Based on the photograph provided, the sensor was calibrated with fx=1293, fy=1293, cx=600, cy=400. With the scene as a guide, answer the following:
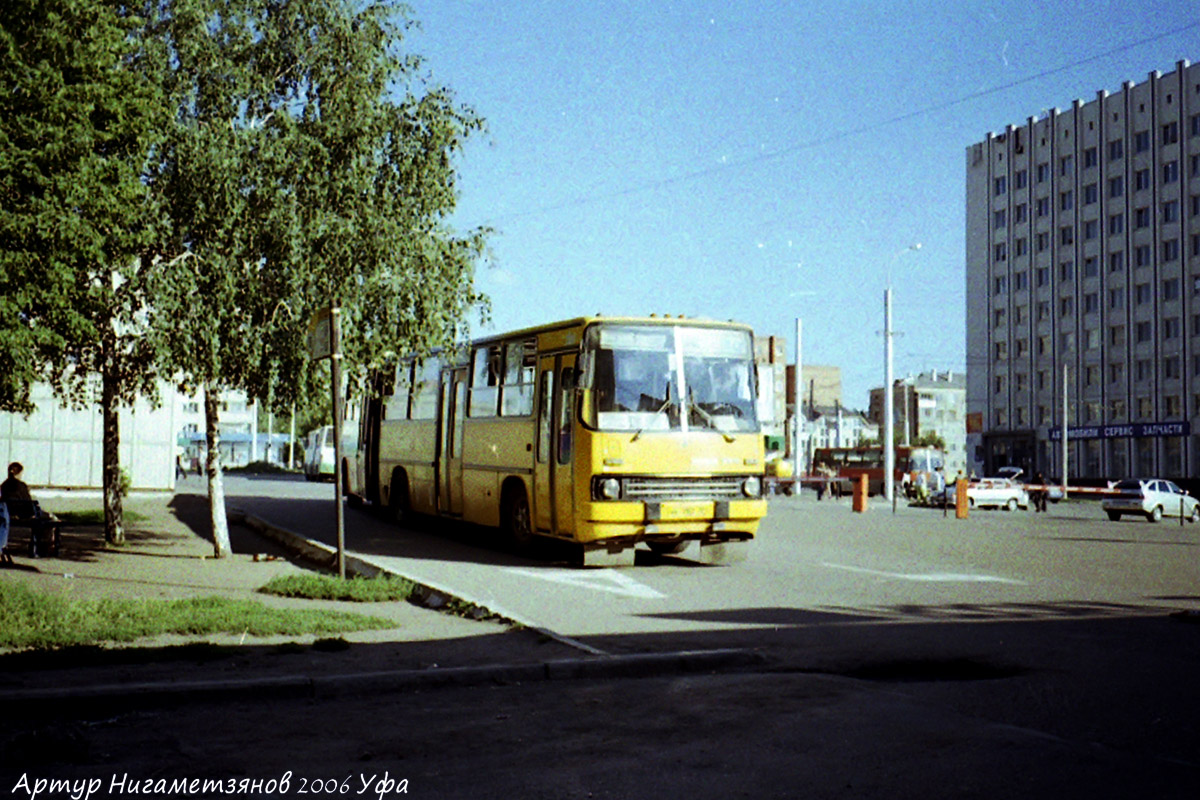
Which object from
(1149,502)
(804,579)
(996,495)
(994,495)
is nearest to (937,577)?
(804,579)

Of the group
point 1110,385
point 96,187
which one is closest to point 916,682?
point 96,187

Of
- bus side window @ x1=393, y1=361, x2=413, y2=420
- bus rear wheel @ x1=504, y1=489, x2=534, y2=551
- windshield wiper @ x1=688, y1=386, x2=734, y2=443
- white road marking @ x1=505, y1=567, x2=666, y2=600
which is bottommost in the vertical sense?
white road marking @ x1=505, y1=567, x2=666, y2=600

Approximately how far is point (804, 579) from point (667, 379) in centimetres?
313

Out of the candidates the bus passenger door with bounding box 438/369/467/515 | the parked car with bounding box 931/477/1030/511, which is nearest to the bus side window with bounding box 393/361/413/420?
the bus passenger door with bounding box 438/369/467/515

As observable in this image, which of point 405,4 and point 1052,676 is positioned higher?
point 405,4

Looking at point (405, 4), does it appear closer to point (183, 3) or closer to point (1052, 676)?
point (183, 3)

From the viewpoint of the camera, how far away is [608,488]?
52.6 feet

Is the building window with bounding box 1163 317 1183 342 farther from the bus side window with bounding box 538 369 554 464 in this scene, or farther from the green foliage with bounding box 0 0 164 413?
the green foliage with bounding box 0 0 164 413

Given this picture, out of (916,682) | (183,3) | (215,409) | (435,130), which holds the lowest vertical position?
(916,682)

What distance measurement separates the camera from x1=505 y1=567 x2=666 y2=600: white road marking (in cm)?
1409

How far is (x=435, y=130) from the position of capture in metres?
17.5

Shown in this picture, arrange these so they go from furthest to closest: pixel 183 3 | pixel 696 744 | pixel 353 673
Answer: pixel 183 3 < pixel 353 673 < pixel 696 744

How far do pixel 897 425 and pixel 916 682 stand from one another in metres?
168

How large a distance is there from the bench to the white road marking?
597 cm
